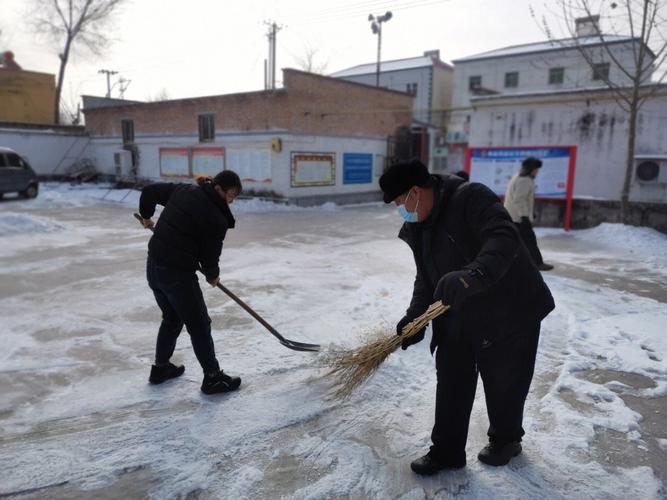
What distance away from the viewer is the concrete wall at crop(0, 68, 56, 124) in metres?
27.7

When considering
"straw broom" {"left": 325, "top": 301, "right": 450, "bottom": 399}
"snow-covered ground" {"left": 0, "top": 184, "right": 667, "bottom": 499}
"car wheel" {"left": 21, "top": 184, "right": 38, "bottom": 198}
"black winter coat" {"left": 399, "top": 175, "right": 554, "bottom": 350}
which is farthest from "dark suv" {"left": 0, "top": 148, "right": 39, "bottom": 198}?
"black winter coat" {"left": 399, "top": 175, "right": 554, "bottom": 350}

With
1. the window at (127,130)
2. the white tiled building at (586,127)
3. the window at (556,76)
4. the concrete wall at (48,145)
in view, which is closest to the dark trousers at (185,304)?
the white tiled building at (586,127)

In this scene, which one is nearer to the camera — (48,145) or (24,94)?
(48,145)

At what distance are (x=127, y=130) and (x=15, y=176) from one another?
772 cm

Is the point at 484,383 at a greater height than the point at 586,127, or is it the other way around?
the point at 586,127

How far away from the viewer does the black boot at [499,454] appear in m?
2.68

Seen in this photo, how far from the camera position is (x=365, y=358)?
121 inches

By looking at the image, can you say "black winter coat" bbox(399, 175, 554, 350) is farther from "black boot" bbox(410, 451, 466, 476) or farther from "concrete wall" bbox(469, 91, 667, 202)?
"concrete wall" bbox(469, 91, 667, 202)

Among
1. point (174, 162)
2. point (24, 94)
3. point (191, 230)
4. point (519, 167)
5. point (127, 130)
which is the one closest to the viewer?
point (191, 230)

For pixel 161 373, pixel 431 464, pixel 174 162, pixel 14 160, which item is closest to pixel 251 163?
pixel 174 162

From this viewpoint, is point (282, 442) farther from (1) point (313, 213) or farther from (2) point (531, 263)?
(1) point (313, 213)

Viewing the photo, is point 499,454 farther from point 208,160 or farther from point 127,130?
point 127,130

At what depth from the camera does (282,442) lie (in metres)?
2.95

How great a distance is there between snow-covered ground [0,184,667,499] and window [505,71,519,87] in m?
30.0
